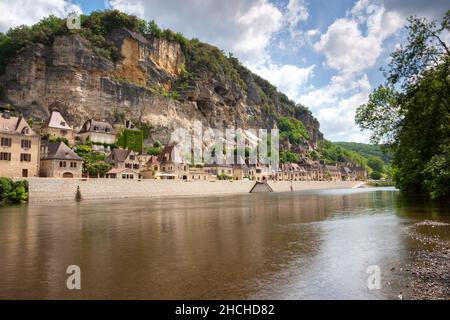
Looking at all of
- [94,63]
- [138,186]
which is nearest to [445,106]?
[138,186]

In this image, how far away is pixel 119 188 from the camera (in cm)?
5234

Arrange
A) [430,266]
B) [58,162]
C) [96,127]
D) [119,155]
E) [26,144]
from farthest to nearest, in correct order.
A: [96,127], [119,155], [58,162], [26,144], [430,266]

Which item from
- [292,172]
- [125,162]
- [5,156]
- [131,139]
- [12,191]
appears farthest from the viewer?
[292,172]

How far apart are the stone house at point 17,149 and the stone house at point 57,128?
2221 centimetres

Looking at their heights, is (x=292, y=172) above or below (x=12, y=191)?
above

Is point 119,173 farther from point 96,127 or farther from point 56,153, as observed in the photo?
point 96,127

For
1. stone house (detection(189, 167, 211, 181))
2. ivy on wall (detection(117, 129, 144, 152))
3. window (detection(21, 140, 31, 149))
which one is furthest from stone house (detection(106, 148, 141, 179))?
window (detection(21, 140, 31, 149))

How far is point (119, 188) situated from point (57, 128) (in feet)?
102

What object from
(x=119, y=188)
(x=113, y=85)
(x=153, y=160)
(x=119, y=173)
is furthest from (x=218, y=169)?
(x=119, y=188)

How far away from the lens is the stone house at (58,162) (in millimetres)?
54719

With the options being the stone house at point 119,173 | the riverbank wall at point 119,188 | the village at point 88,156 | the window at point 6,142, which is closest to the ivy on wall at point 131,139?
the village at point 88,156

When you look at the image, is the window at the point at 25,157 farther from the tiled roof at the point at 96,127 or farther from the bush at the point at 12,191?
the tiled roof at the point at 96,127
